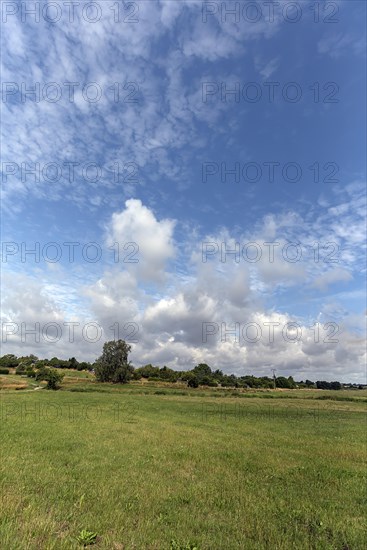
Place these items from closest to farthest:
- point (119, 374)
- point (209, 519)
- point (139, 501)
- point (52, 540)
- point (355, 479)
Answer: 1. point (52, 540)
2. point (209, 519)
3. point (139, 501)
4. point (355, 479)
5. point (119, 374)

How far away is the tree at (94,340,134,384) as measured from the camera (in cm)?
15150

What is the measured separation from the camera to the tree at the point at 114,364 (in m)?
152

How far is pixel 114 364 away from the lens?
15362cm

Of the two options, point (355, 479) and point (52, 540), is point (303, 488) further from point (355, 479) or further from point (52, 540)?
point (52, 540)

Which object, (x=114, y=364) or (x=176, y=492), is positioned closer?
(x=176, y=492)

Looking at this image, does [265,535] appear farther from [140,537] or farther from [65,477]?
[65,477]

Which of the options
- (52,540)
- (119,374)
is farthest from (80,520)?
(119,374)

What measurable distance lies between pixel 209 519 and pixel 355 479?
32.1ft

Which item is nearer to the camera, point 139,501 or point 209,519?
point 209,519

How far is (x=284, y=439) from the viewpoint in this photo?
28359mm

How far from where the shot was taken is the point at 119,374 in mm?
151000

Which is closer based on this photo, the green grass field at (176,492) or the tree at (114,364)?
the green grass field at (176,492)

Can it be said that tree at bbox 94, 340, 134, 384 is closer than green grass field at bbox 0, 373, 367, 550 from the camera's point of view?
No

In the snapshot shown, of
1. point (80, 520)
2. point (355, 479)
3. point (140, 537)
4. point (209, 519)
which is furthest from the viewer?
point (355, 479)
